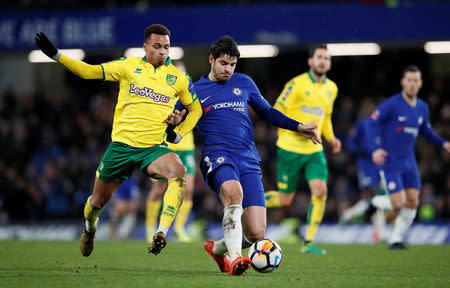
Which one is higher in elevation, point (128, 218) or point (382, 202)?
point (382, 202)

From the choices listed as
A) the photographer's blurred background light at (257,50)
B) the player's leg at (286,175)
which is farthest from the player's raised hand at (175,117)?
the photographer's blurred background light at (257,50)

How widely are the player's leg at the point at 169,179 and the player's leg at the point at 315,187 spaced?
321cm

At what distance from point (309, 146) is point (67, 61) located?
4.28 m

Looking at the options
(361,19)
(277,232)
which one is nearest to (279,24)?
(361,19)

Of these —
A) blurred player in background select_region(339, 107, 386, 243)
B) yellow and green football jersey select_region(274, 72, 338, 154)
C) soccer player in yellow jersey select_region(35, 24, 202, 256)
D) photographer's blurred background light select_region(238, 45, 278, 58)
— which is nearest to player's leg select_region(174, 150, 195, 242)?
yellow and green football jersey select_region(274, 72, 338, 154)

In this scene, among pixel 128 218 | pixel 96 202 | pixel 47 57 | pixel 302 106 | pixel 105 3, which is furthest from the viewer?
pixel 47 57

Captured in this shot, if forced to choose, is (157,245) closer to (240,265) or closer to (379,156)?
(240,265)

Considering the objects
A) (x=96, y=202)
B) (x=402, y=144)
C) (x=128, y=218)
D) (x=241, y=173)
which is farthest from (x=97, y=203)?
(x=128, y=218)

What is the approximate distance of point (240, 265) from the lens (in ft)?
19.9

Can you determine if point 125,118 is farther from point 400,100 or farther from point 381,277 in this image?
point 400,100

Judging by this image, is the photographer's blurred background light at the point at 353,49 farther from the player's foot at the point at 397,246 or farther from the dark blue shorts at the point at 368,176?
the player's foot at the point at 397,246

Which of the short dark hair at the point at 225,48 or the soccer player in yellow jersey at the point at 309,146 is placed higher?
the short dark hair at the point at 225,48

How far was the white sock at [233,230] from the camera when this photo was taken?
20.4ft

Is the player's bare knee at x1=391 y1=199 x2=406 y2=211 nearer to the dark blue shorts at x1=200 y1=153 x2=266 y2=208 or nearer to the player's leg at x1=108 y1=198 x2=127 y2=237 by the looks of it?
the dark blue shorts at x1=200 y1=153 x2=266 y2=208
